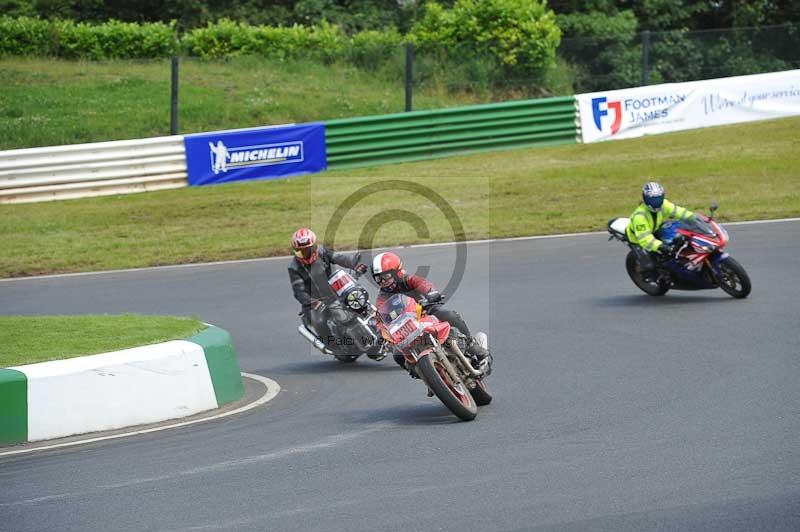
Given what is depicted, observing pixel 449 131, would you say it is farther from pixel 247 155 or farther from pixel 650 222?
pixel 650 222

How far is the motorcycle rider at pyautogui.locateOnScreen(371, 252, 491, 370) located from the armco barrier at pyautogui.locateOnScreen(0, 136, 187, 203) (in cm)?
1413

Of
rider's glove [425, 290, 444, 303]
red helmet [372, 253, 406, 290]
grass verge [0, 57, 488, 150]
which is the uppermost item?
grass verge [0, 57, 488, 150]

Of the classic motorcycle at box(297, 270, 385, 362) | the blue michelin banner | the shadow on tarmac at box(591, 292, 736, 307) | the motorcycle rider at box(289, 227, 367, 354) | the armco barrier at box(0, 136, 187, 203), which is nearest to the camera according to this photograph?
the classic motorcycle at box(297, 270, 385, 362)

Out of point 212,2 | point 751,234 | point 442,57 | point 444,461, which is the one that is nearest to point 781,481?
point 444,461

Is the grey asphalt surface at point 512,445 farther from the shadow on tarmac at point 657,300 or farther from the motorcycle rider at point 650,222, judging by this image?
the motorcycle rider at point 650,222

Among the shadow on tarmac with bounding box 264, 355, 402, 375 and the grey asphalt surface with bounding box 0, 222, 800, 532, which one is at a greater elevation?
the grey asphalt surface with bounding box 0, 222, 800, 532

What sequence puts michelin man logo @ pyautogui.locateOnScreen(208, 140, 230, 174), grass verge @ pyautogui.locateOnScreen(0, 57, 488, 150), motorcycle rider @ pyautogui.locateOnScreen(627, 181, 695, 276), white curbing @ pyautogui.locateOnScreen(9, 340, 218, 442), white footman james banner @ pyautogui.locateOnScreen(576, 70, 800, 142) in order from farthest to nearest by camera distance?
1. white footman james banner @ pyautogui.locateOnScreen(576, 70, 800, 142)
2. grass verge @ pyautogui.locateOnScreen(0, 57, 488, 150)
3. michelin man logo @ pyautogui.locateOnScreen(208, 140, 230, 174)
4. motorcycle rider @ pyautogui.locateOnScreen(627, 181, 695, 276)
5. white curbing @ pyautogui.locateOnScreen(9, 340, 218, 442)

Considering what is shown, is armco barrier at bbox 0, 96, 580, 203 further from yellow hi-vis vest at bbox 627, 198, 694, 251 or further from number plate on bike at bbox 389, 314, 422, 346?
number plate on bike at bbox 389, 314, 422, 346

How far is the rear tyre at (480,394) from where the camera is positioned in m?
9.46

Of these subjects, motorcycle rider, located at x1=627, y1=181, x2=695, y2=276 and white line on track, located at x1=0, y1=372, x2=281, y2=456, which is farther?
motorcycle rider, located at x1=627, y1=181, x2=695, y2=276

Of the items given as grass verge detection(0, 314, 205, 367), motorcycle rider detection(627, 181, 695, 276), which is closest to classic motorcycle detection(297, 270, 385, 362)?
grass verge detection(0, 314, 205, 367)

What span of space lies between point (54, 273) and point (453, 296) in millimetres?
7034

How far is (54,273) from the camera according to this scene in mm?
18672

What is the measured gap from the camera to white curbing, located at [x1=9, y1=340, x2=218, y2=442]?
344 inches
